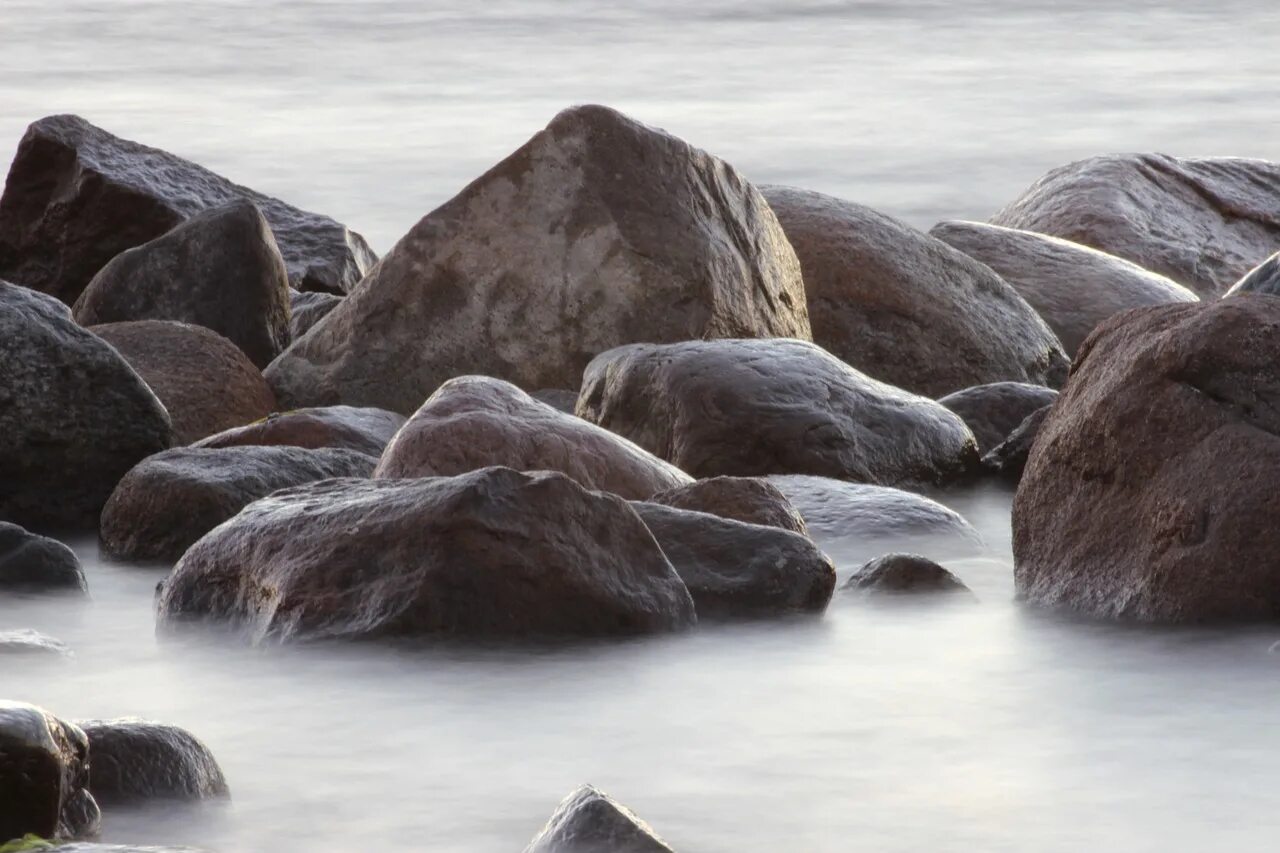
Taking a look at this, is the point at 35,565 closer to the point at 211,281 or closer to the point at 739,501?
the point at 739,501

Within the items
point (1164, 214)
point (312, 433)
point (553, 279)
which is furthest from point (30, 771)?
point (1164, 214)

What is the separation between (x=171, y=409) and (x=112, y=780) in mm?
4027

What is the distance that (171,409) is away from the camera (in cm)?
780

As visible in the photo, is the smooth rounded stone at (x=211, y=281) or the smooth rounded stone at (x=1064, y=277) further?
the smooth rounded stone at (x=1064, y=277)

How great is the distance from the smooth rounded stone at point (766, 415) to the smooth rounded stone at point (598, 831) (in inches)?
143

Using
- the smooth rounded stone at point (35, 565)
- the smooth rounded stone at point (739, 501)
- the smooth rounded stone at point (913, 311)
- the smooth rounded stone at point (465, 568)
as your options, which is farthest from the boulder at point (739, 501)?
the smooth rounded stone at point (913, 311)

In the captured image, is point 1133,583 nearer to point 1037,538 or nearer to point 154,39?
point 1037,538

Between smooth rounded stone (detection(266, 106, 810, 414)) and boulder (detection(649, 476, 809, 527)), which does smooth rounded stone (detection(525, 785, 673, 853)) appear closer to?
boulder (detection(649, 476, 809, 527))

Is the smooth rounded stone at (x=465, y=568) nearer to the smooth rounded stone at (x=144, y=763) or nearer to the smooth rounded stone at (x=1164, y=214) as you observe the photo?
the smooth rounded stone at (x=144, y=763)

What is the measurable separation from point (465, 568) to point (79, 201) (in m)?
5.92

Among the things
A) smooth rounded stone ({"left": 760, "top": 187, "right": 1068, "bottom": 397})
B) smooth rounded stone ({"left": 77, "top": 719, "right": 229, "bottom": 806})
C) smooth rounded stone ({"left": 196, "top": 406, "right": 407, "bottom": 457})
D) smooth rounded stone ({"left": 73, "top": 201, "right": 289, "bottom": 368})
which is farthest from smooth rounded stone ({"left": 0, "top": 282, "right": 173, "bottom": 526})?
smooth rounded stone ({"left": 760, "top": 187, "right": 1068, "bottom": 397})

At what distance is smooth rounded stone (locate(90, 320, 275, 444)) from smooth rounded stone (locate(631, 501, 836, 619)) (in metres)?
2.77

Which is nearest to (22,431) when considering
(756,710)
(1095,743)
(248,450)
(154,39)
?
(248,450)

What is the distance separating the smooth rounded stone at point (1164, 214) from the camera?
38.8ft
